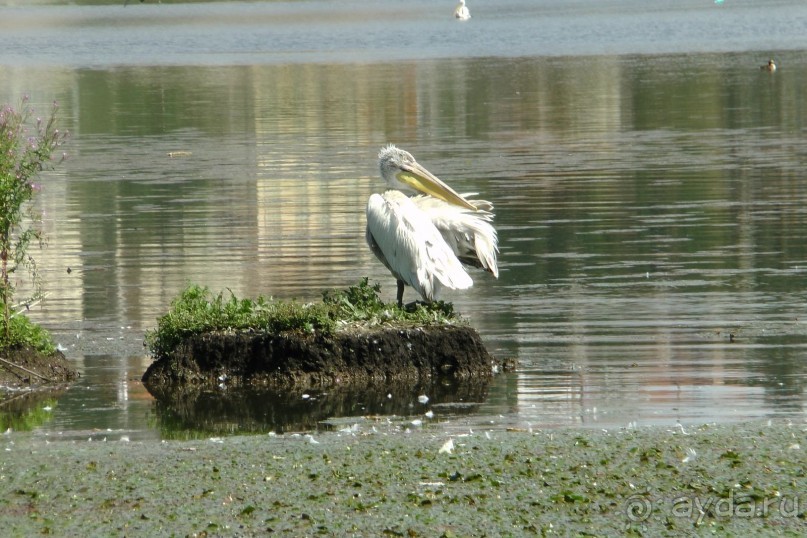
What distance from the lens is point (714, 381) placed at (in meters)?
9.50

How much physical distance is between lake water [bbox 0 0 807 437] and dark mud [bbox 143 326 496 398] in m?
0.28

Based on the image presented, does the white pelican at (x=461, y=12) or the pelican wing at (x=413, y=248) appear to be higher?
the white pelican at (x=461, y=12)

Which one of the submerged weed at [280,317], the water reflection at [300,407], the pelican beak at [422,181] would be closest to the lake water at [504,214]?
the water reflection at [300,407]

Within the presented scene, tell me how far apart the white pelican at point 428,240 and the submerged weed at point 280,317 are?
22 cm

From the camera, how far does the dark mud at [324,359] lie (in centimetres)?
979

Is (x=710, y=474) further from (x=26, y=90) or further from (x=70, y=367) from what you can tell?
(x=26, y=90)

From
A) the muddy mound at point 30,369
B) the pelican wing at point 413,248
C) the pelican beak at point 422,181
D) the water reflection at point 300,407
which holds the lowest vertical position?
the water reflection at point 300,407

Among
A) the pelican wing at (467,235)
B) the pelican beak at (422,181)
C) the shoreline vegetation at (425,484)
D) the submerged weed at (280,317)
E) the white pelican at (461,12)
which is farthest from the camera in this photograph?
the white pelican at (461,12)

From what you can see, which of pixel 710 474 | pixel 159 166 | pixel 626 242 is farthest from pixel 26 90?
pixel 710 474

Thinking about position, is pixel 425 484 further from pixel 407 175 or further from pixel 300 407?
pixel 407 175

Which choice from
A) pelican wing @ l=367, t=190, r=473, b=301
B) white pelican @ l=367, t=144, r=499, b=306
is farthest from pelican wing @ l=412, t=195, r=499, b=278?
pelican wing @ l=367, t=190, r=473, b=301

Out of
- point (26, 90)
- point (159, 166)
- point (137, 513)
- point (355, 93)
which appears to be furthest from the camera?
point (26, 90)

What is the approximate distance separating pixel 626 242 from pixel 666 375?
5478 mm
